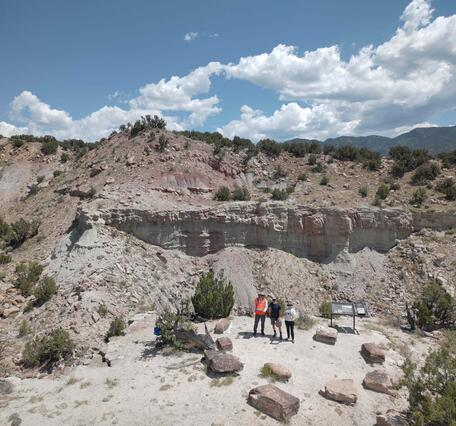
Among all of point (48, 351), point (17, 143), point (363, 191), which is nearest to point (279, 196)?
point (363, 191)

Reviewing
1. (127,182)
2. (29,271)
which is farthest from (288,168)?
(29,271)

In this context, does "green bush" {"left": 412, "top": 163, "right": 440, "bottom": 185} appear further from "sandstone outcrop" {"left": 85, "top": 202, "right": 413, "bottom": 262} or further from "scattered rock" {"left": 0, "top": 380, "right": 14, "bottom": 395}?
"scattered rock" {"left": 0, "top": 380, "right": 14, "bottom": 395}

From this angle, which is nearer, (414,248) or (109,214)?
(109,214)

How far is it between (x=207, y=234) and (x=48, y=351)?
44.0 ft

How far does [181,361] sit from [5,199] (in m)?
30.5

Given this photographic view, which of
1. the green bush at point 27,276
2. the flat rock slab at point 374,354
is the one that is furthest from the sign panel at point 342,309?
the green bush at point 27,276

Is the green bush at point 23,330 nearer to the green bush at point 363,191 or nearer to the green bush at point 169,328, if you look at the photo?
the green bush at point 169,328

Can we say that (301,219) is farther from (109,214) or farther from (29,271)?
(29,271)

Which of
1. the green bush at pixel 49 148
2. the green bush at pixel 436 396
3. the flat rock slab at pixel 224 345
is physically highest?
the green bush at pixel 49 148

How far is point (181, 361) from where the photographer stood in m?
10.5

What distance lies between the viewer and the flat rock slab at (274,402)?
7867 mm

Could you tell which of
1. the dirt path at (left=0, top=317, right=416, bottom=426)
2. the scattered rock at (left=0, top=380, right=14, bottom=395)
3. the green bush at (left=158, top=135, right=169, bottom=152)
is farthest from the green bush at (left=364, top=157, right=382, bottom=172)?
the scattered rock at (left=0, top=380, right=14, bottom=395)

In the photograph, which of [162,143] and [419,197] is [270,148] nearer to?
[162,143]

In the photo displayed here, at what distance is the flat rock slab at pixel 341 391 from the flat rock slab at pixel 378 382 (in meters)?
0.59
